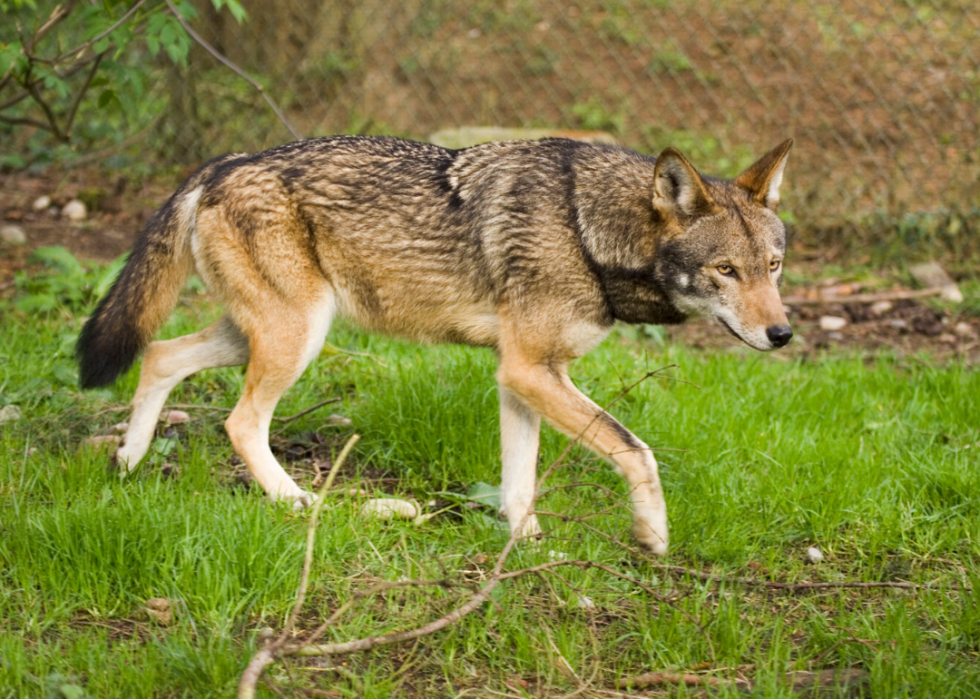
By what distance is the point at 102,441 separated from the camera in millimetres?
4363

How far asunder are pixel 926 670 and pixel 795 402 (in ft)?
7.43

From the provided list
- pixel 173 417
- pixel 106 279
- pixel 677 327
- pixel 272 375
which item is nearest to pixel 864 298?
pixel 677 327

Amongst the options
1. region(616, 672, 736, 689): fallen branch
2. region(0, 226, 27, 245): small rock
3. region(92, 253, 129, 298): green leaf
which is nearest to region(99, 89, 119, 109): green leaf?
region(92, 253, 129, 298): green leaf

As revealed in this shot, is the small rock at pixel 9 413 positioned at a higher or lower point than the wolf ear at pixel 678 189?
lower

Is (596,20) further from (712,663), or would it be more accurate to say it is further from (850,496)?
(712,663)

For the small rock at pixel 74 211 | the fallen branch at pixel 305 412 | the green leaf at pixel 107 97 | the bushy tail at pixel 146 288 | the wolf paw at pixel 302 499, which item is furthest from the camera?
the small rock at pixel 74 211

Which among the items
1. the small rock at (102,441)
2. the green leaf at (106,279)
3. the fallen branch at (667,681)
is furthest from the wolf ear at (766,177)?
the green leaf at (106,279)

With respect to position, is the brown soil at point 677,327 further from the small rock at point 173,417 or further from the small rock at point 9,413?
the small rock at point 173,417

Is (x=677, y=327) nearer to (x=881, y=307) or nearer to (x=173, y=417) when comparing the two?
(x=881, y=307)

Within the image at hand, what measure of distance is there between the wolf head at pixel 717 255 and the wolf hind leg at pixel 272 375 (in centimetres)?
145

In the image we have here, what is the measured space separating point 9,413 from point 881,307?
18.4 ft

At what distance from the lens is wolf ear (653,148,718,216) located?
146 inches

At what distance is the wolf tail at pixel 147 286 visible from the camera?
162 inches

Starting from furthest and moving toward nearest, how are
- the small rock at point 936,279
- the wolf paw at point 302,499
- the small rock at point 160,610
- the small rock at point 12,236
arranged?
the small rock at point 12,236 → the small rock at point 936,279 → the wolf paw at point 302,499 → the small rock at point 160,610
